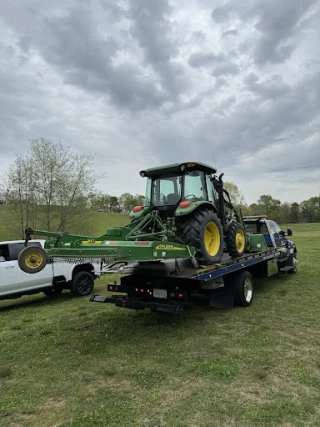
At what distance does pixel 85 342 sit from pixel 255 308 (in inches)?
143

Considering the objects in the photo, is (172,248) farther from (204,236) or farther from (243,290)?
(243,290)

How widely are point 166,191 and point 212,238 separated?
142 cm

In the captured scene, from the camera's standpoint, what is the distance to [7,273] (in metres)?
7.72

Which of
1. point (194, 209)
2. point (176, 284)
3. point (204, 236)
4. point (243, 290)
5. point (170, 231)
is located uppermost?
point (194, 209)

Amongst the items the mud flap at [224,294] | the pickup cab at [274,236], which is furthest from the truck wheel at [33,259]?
the pickup cab at [274,236]

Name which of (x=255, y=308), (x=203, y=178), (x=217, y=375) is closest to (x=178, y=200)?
(x=203, y=178)

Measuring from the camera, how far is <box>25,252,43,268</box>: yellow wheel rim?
464 cm

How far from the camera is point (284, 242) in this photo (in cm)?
1073

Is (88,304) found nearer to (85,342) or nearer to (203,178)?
(85,342)

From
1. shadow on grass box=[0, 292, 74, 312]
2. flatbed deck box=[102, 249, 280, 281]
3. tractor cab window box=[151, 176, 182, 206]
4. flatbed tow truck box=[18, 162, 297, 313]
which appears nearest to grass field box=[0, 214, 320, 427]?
flatbed tow truck box=[18, 162, 297, 313]

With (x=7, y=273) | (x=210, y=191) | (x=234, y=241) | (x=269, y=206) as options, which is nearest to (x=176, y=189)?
(x=210, y=191)

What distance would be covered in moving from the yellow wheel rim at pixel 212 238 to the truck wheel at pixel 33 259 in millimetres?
2827

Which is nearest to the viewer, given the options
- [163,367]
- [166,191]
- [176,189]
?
[163,367]

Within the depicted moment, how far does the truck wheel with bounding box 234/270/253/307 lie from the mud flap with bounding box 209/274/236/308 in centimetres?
12
